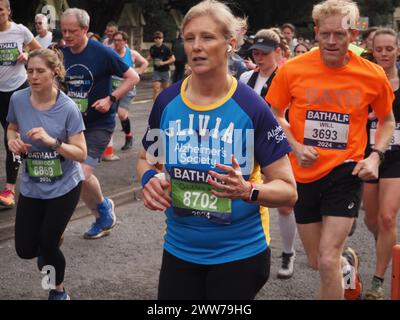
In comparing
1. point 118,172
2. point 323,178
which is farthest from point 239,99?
point 118,172

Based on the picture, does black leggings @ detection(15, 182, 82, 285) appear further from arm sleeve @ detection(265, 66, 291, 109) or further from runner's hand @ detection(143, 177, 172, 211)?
runner's hand @ detection(143, 177, 172, 211)

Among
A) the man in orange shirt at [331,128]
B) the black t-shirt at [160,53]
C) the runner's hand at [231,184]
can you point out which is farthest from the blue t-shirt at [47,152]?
the black t-shirt at [160,53]

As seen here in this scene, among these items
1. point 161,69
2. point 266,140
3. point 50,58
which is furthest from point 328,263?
point 161,69

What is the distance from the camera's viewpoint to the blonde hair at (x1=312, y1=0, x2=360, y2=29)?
174 inches

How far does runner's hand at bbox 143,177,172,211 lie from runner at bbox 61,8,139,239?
363cm

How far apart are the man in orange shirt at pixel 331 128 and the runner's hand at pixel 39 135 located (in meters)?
1.58

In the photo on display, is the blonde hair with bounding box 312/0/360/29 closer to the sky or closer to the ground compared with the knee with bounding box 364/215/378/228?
closer to the sky

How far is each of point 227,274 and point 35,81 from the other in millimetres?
2415

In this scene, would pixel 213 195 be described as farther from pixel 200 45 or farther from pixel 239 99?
pixel 200 45

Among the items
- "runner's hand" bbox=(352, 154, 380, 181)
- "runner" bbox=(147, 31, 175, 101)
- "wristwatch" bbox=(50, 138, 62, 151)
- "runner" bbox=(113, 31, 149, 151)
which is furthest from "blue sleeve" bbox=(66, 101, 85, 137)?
"runner" bbox=(147, 31, 175, 101)

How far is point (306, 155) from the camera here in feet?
14.8

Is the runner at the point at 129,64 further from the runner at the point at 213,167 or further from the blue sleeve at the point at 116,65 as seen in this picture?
the runner at the point at 213,167
